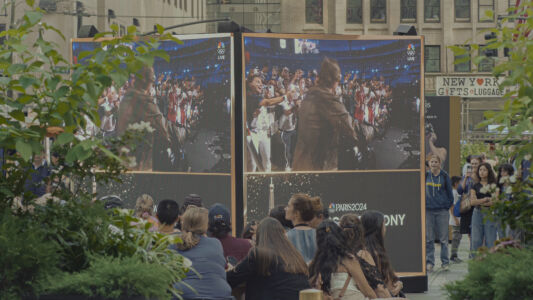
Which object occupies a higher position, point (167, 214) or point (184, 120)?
point (184, 120)

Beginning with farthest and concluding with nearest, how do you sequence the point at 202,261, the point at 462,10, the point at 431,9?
1. the point at 431,9
2. the point at 462,10
3. the point at 202,261

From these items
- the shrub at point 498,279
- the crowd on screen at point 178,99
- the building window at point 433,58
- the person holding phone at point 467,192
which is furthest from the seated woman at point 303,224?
the building window at point 433,58

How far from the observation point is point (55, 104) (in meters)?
4.70

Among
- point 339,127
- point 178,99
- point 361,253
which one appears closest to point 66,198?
point 361,253

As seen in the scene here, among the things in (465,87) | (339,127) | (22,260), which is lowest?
(22,260)

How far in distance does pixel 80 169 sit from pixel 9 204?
40cm

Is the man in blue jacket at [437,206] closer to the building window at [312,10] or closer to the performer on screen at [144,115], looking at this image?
the performer on screen at [144,115]

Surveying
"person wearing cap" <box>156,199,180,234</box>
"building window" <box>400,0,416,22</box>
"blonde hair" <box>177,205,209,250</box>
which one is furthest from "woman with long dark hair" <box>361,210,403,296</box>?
"building window" <box>400,0,416,22</box>

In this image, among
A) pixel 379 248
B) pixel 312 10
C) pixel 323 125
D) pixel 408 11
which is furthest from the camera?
pixel 408 11

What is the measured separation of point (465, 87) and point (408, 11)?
36501 mm

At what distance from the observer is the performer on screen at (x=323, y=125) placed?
40.1 feet

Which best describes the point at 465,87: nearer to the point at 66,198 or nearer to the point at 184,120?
the point at 184,120

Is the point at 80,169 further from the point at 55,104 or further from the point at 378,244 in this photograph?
the point at 378,244

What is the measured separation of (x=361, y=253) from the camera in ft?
25.9
